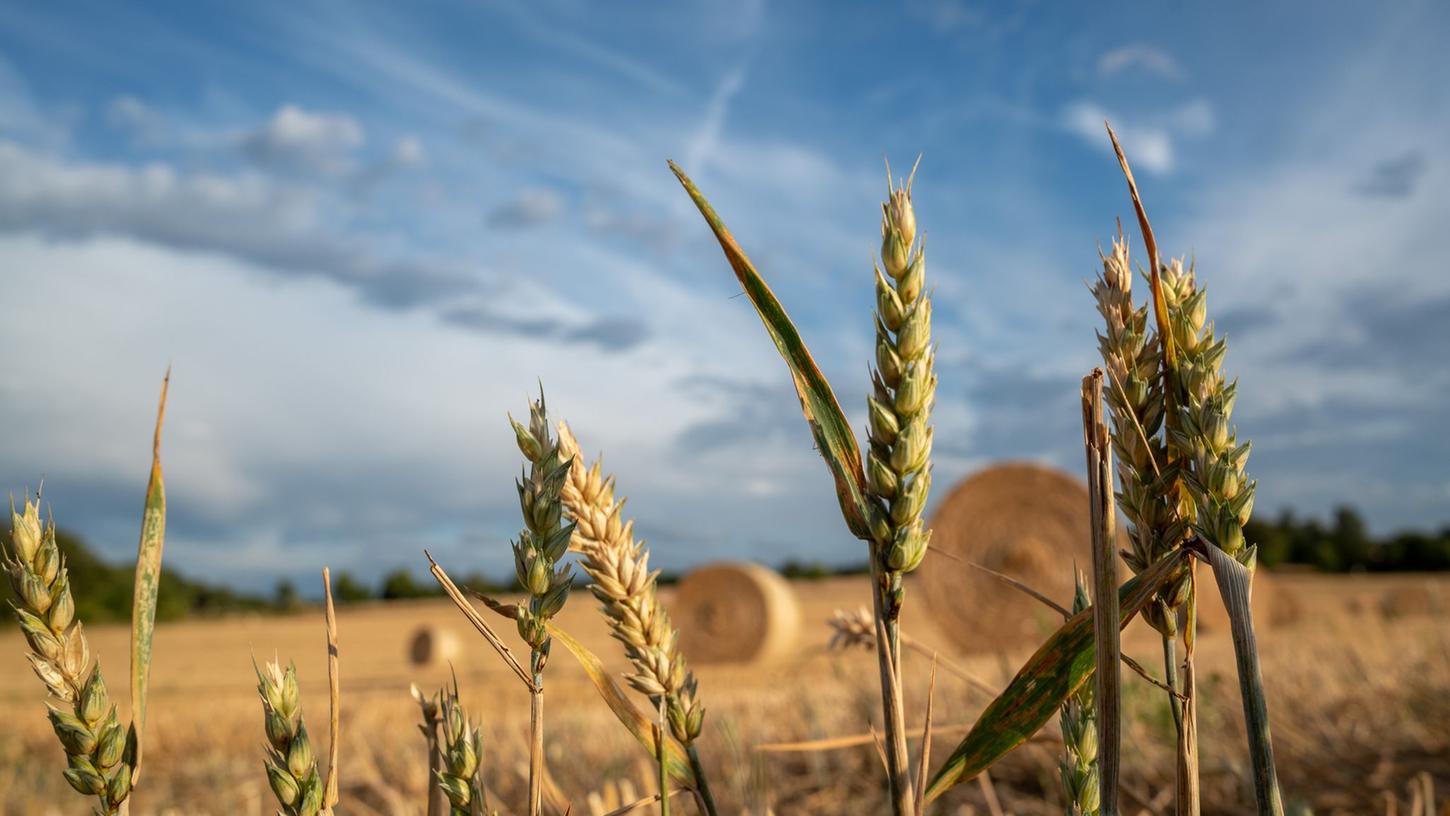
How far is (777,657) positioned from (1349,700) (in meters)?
13.2

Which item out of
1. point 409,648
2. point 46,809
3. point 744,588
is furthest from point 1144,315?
point 409,648

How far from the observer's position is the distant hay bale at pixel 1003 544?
1196 centimetres

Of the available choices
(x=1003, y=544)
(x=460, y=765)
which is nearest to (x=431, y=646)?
(x=1003, y=544)

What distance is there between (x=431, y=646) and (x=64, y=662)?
2001 cm

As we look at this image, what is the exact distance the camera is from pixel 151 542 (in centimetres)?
79

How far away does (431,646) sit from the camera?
19375mm

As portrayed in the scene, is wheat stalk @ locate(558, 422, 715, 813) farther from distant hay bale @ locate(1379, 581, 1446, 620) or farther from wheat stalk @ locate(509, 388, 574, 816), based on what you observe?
distant hay bale @ locate(1379, 581, 1446, 620)

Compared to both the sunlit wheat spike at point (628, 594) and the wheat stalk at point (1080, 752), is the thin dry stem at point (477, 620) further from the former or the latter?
the wheat stalk at point (1080, 752)

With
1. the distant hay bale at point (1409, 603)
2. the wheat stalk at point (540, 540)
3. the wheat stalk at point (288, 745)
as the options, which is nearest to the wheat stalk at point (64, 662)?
the wheat stalk at point (288, 745)

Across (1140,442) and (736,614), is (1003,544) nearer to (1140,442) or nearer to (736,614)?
(736,614)

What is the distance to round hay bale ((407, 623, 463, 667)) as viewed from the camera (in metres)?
18.7

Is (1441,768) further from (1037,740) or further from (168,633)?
(168,633)

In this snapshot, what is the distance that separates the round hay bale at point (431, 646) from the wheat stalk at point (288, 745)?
1878 cm

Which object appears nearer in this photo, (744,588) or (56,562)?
(56,562)
